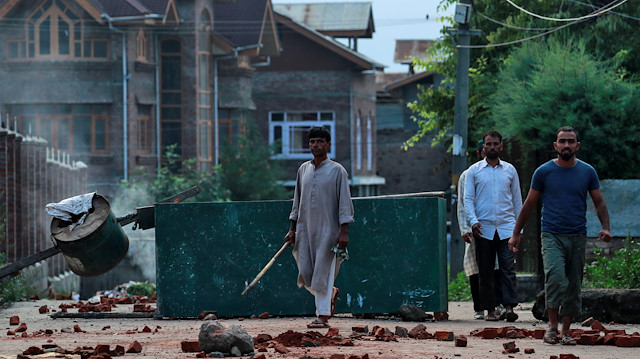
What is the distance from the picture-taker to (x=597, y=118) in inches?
679

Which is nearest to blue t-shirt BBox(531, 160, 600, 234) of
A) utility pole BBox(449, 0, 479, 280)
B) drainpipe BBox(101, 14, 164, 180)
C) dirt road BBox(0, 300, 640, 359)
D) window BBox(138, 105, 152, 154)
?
dirt road BBox(0, 300, 640, 359)

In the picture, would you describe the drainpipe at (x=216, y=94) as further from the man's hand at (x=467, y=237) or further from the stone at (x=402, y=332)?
the stone at (x=402, y=332)

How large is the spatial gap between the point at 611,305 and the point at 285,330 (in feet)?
11.2

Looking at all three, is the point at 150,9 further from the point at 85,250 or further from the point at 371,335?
the point at 371,335

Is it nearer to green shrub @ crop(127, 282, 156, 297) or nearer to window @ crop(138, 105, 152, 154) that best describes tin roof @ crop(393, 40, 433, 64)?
window @ crop(138, 105, 152, 154)

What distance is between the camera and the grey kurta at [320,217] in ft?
33.8

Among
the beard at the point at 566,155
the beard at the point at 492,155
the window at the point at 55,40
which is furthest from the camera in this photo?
the window at the point at 55,40

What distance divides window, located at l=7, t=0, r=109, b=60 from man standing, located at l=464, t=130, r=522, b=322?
25.8 m

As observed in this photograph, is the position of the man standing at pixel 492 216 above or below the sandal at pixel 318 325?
above

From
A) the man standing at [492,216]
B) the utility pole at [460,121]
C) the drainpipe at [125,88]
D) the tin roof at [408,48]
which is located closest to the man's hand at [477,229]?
the man standing at [492,216]

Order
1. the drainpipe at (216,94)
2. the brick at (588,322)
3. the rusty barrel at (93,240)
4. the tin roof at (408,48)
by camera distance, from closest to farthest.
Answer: the brick at (588,322), the rusty barrel at (93,240), the drainpipe at (216,94), the tin roof at (408,48)

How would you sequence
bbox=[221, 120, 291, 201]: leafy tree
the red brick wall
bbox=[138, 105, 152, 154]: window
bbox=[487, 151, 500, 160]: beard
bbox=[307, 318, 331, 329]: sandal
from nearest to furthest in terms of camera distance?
bbox=[307, 318, 331, 329]: sandal < bbox=[487, 151, 500, 160]: beard < the red brick wall < bbox=[138, 105, 152, 154]: window < bbox=[221, 120, 291, 201]: leafy tree

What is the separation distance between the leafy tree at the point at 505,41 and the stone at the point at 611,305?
9816mm

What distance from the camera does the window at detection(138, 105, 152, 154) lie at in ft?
123
